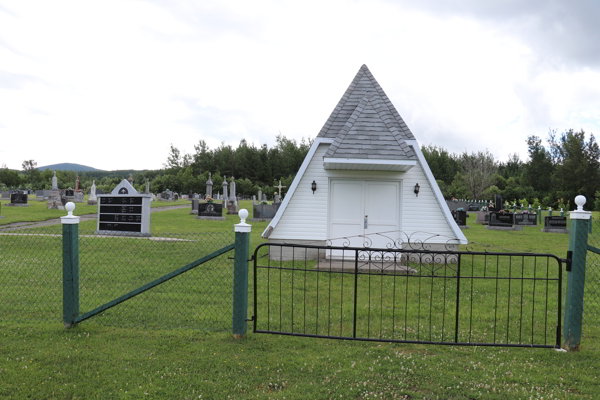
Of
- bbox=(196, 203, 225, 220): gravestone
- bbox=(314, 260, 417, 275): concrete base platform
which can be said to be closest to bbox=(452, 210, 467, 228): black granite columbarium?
bbox=(196, 203, 225, 220): gravestone

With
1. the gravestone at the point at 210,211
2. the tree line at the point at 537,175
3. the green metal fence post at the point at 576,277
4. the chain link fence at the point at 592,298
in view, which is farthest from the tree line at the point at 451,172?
the green metal fence post at the point at 576,277

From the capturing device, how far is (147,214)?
A: 17125mm

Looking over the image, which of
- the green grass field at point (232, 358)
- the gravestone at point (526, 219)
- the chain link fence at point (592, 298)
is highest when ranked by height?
the gravestone at point (526, 219)

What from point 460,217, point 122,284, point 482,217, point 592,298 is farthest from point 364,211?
point 482,217

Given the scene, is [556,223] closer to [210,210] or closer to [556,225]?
[556,225]

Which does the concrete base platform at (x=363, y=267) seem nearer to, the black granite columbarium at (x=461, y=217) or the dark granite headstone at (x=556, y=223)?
the black granite columbarium at (x=461, y=217)

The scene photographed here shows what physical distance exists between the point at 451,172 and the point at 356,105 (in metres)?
59.5

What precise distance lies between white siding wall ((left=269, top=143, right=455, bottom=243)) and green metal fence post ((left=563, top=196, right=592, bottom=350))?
6784mm

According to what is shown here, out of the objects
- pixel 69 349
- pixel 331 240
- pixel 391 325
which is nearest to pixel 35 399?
pixel 69 349

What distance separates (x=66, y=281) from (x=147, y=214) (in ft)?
38.3

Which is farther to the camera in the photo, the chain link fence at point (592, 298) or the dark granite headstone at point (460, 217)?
the dark granite headstone at point (460, 217)

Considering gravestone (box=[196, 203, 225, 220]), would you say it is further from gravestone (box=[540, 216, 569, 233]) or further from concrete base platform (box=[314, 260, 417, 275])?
gravestone (box=[540, 216, 569, 233])

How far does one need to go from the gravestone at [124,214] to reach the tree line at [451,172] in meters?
33.5

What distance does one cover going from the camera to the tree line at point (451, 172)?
49.8m
